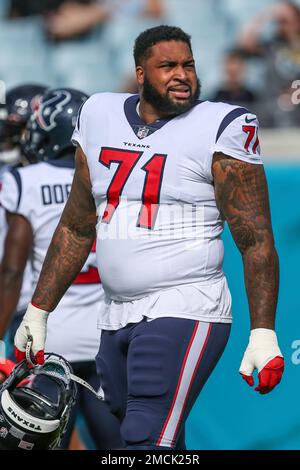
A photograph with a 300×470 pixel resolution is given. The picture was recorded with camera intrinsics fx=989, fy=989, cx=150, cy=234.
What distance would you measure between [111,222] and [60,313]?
956 millimetres

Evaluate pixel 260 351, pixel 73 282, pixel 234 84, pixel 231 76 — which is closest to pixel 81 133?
pixel 73 282

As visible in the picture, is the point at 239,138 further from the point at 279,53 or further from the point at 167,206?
the point at 279,53

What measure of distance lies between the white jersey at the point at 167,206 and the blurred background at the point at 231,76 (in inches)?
57.5

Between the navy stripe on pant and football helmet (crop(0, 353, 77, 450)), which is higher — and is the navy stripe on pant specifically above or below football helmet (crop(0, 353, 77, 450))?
above

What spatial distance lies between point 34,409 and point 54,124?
1.48 metres

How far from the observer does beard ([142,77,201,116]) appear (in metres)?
3.29

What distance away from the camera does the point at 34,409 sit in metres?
3.37

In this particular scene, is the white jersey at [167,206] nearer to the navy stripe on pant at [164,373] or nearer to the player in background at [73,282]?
the navy stripe on pant at [164,373]

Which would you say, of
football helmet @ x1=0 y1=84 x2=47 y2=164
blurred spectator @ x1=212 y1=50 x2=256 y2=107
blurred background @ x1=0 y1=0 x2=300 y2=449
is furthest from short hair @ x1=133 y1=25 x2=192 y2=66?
blurred spectator @ x1=212 y1=50 x2=256 y2=107

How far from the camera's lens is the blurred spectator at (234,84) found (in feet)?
24.8

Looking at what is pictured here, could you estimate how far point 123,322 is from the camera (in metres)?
3.31

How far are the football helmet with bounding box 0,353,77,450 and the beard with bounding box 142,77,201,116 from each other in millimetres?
936

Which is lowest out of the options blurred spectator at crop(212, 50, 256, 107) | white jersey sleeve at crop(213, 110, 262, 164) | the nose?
blurred spectator at crop(212, 50, 256, 107)

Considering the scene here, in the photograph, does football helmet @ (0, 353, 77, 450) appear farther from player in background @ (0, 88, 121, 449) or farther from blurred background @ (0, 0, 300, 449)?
blurred background @ (0, 0, 300, 449)
